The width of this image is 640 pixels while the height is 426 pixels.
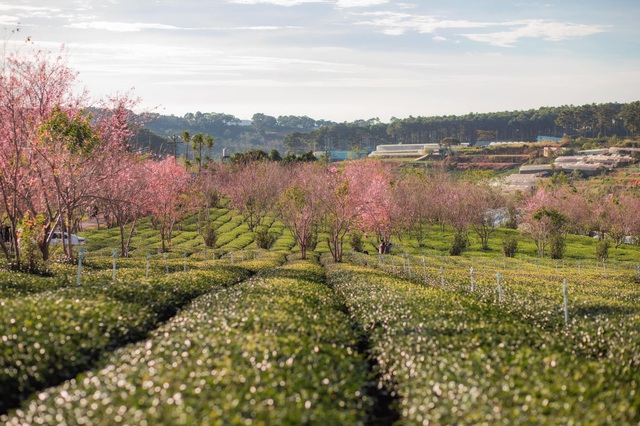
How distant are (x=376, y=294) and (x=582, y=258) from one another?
4966 centimetres

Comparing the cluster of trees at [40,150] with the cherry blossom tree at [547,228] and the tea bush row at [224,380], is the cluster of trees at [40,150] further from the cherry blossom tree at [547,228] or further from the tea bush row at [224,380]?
the cherry blossom tree at [547,228]

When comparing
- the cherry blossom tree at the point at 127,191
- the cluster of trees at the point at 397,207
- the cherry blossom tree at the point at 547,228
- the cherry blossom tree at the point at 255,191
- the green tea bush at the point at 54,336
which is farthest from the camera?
the cherry blossom tree at the point at 255,191

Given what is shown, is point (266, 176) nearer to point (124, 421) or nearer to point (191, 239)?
point (191, 239)

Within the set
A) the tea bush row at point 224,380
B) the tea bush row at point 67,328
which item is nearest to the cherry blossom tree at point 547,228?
the tea bush row at point 67,328

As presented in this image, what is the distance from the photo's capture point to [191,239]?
65625 mm

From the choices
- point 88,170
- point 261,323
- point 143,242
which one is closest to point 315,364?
point 261,323

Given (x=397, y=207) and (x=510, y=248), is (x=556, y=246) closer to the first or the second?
(x=510, y=248)

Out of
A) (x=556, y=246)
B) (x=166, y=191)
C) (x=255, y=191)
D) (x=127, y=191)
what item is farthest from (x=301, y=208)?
(x=255, y=191)

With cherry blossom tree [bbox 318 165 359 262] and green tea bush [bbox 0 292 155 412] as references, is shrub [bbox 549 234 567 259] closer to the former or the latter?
cherry blossom tree [bbox 318 165 359 262]

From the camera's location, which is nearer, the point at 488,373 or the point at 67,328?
the point at 488,373

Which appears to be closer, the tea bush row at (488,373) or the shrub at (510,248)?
the tea bush row at (488,373)

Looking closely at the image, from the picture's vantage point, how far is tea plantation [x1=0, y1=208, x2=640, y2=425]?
8.93 metres

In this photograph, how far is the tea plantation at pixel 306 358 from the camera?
352 inches

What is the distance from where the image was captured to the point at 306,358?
37.6ft
